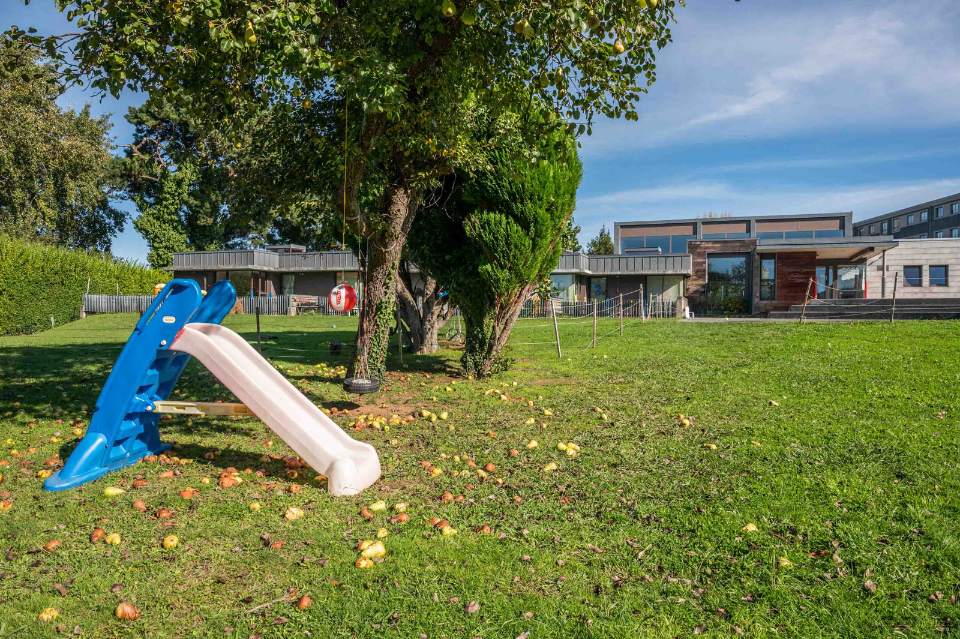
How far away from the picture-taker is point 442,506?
4.16 metres

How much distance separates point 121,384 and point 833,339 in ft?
44.2

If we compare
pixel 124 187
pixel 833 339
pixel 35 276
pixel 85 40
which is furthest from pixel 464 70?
pixel 124 187

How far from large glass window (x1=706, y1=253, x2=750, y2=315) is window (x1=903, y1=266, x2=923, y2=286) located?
361 inches

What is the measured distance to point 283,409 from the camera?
4.45m

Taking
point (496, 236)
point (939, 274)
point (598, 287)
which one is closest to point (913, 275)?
point (939, 274)

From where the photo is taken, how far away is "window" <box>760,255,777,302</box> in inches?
1275

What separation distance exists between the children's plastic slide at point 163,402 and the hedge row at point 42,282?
2126 cm

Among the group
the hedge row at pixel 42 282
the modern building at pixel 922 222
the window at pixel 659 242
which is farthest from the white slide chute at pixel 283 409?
the modern building at pixel 922 222

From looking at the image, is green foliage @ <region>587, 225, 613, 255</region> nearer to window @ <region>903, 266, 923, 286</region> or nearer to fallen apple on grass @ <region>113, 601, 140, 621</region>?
window @ <region>903, 266, 923, 286</region>

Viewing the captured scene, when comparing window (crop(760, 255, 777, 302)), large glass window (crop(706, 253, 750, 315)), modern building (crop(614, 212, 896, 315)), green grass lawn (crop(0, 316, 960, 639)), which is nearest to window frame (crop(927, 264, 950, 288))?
modern building (crop(614, 212, 896, 315))

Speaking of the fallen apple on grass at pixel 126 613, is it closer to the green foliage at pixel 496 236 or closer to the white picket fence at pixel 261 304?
the green foliage at pixel 496 236

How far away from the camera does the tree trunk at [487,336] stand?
9727mm

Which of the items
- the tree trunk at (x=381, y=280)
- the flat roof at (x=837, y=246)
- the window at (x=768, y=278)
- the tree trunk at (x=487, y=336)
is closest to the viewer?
the tree trunk at (x=381, y=280)

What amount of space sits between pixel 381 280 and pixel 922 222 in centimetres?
7873
